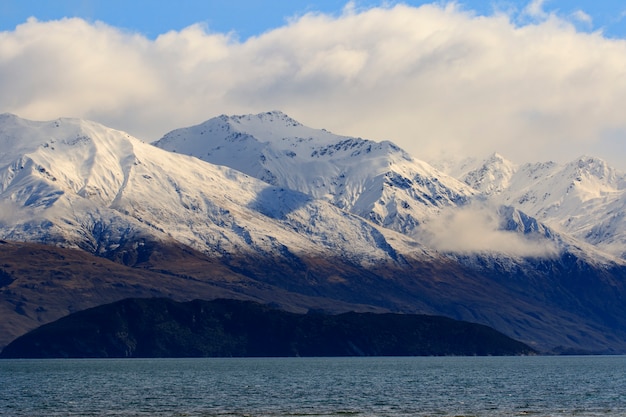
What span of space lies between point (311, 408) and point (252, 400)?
2114 cm

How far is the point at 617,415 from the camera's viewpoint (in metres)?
163

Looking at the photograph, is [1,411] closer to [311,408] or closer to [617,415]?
[311,408]

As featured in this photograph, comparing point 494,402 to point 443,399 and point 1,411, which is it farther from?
point 1,411

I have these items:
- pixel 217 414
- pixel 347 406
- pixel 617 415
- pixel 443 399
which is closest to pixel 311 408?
pixel 347 406

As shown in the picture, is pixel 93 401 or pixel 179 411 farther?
pixel 93 401

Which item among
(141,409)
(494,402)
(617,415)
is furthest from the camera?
(494,402)

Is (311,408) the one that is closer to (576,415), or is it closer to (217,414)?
(217,414)

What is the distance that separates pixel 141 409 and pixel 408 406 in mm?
40659

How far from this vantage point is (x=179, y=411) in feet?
563

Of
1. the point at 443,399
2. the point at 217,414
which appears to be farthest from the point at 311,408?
the point at 443,399

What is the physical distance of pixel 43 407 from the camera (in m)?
182

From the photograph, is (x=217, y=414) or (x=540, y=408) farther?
(x=540, y=408)

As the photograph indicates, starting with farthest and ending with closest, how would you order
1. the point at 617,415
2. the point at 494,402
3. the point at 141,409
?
the point at 494,402 < the point at 141,409 < the point at 617,415

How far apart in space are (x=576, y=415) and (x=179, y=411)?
5667cm
